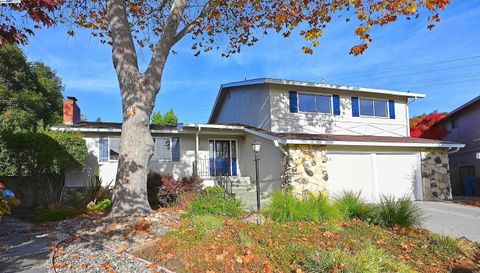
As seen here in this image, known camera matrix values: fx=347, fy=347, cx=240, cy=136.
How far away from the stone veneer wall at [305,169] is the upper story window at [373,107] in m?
5.12

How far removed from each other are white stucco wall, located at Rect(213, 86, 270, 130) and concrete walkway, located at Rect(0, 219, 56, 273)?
1055 cm

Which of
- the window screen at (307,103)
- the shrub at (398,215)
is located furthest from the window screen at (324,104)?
the shrub at (398,215)

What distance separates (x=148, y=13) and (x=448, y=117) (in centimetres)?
2052

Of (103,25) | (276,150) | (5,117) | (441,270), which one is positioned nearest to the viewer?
(441,270)

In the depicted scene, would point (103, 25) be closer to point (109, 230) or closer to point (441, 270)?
point (109, 230)

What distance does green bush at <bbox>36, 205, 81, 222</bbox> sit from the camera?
9.78 meters

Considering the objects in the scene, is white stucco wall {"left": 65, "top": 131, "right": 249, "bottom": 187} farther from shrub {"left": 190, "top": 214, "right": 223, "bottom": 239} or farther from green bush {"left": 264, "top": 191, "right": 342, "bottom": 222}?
shrub {"left": 190, "top": 214, "right": 223, "bottom": 239}

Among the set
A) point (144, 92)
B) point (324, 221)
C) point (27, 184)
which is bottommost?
point (324, 221)

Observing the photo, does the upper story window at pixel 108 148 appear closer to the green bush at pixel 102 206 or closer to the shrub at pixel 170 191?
the shrub at pixel 170 191

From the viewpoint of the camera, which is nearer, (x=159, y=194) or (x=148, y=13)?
(x=159, y=194)

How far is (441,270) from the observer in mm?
5957

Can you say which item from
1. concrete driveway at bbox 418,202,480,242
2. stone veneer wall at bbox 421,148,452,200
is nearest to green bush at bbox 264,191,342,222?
concrete driveway at bbox 418,202,480,242

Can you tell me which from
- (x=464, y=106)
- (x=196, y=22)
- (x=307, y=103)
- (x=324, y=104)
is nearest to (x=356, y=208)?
(x=196, y=22)

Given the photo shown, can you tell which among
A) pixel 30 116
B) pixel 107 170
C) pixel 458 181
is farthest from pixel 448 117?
pixel 30 116
